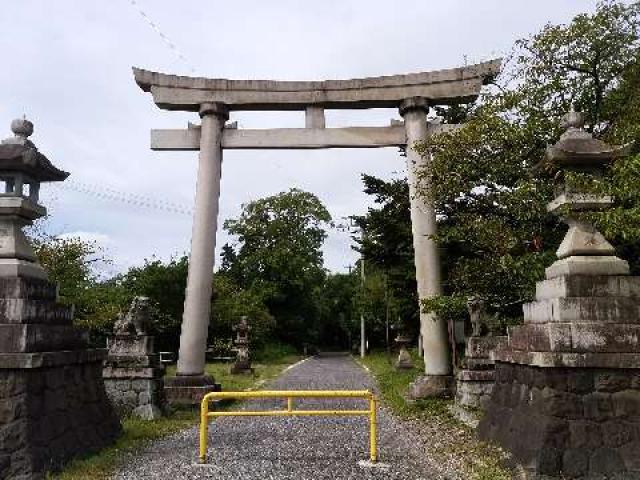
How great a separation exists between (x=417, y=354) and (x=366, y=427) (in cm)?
1631

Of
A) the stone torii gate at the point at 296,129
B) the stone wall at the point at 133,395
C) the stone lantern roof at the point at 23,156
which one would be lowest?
the stone wall at the point at 133,395

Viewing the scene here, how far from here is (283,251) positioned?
36.2 m

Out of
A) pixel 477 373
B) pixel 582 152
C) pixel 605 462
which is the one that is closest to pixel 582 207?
pixel 582 152

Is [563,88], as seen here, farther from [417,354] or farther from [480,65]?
[417,354]

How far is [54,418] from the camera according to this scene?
5.29 meters

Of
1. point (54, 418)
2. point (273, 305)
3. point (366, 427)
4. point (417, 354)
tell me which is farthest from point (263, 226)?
point (54, 418)

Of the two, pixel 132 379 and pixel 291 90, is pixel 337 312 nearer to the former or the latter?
pixel 291 90

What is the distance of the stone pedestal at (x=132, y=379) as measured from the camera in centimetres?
862

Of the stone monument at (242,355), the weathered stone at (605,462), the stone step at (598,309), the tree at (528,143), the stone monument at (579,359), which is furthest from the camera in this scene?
the stone monument at (242,355)

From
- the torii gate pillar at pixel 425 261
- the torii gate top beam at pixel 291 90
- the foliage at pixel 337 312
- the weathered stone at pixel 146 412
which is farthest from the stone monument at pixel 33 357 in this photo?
the foliage at pixel 337 312

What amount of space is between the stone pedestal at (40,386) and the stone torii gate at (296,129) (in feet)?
14.1

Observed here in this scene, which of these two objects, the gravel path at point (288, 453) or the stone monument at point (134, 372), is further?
the stone monument at point (134, 372)

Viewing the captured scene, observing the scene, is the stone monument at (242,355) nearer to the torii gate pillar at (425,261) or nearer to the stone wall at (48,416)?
the torii gate pillar at (425,261)

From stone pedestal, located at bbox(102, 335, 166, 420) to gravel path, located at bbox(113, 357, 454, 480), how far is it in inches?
43.4
